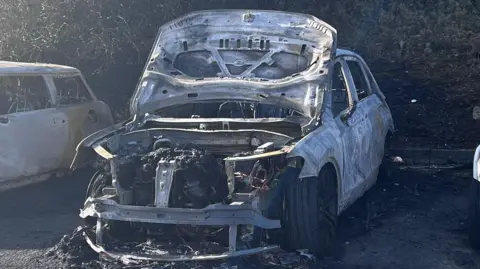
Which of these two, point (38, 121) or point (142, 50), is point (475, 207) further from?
point (142, 50)

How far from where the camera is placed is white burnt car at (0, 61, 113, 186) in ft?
28.0

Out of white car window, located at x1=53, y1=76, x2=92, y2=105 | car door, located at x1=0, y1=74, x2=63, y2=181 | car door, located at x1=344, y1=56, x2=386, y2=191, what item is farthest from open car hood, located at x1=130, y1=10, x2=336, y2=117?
white car window, located at x1=53, y1=76, x2=92, y2=105

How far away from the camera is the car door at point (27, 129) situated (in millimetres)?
8469

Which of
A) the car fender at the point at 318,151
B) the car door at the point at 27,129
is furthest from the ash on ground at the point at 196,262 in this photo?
the car door at the point at 27,129

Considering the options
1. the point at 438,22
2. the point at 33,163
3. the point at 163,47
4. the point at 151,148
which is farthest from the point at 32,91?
the point at 438,22

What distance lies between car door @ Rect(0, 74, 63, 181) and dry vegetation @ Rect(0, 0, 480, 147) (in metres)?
3.07

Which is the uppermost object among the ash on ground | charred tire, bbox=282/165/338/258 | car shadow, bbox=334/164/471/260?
charred tire, bbox=282/165/338/258

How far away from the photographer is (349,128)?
714 cm

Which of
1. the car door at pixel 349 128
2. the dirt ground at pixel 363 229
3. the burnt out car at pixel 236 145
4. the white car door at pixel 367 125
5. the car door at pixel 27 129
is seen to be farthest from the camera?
the car door at pixel 27 129

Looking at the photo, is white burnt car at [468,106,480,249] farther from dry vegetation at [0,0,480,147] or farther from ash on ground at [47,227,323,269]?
dry vegetation at [0,0,480,147]

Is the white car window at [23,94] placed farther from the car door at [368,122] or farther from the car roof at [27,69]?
the car door at [368,122]

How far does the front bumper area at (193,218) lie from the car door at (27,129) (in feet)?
9.82

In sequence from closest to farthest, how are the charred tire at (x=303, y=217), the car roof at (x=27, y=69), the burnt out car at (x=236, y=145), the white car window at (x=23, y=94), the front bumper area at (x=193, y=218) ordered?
the front bumper area at (x=193, y=218)
the burnt out car at (x=236, y=145)
the charred tire at (x=303, y=217)
the car roof at (x=27, y=69)
the white car window at (x=23, y=94)

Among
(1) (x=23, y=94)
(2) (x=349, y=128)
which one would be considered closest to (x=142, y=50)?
(1) (x=23, y=94)
